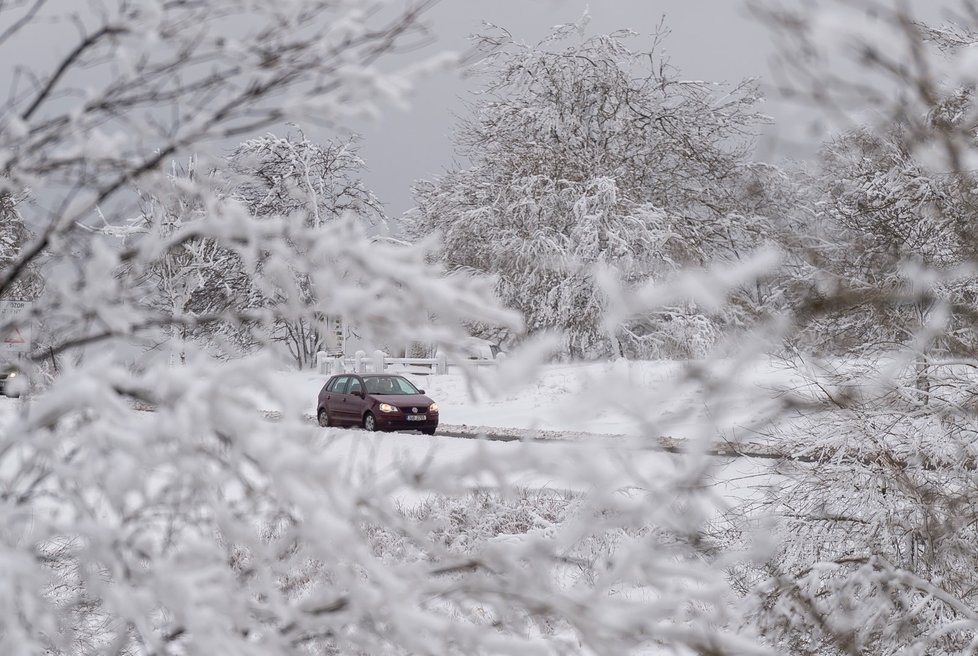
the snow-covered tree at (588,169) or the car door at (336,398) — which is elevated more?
the snow-covered tree at (588,169)

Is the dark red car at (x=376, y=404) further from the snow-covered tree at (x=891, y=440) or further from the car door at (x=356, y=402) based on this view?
the snow-covered tree at (x=891, y=440)

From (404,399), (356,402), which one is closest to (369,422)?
(356,402)

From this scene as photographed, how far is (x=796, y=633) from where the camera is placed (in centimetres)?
520

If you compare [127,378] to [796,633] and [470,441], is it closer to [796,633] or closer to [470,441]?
[796,633]

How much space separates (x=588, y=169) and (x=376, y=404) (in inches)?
280

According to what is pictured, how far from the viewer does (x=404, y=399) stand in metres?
17.4

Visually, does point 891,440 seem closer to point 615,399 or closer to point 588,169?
point 615,399

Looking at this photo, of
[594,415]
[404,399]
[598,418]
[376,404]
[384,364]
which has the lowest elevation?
[384,364]

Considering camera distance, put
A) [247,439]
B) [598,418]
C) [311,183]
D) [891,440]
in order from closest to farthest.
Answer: [247,439] < [891,440] < [598,418] < [311,183]

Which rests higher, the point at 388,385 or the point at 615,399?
the point at 615,399

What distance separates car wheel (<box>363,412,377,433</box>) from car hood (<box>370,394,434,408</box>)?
356 millimetres

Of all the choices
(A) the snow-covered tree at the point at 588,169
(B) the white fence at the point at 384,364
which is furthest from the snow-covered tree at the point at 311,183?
(A) the snow-covered tree at the point at 588,169

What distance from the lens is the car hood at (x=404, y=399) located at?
17.0 meters

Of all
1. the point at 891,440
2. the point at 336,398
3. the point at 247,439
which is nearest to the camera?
the point at 247,439
